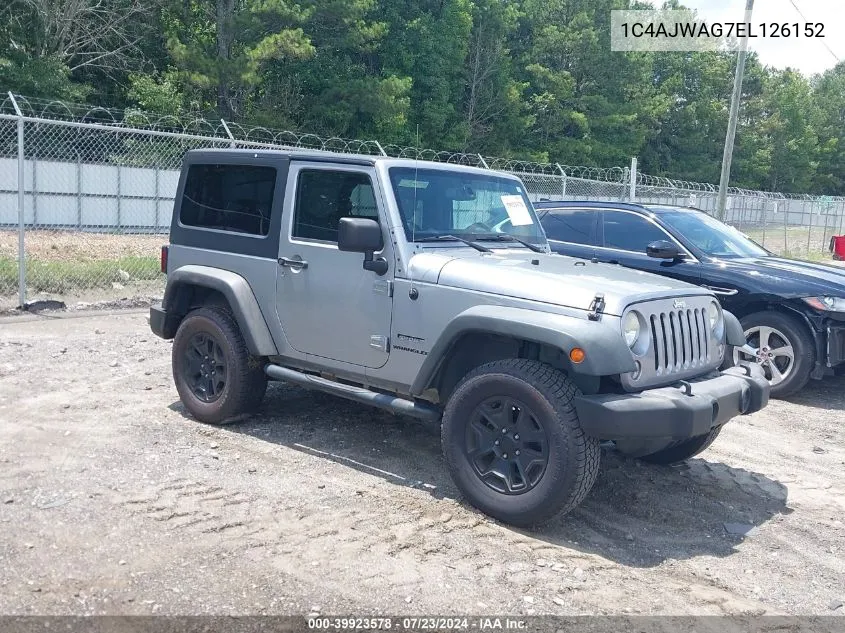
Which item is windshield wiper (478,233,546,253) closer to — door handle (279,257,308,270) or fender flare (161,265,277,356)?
door handle (279,257,308,270)

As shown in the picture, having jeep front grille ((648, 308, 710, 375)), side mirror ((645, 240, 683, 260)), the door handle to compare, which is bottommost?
jeep front grille ((648, 308, 710, 375))

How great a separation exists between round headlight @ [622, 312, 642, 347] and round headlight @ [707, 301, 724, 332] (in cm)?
85

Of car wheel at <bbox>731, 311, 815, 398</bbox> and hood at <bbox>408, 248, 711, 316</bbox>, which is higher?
hood at <bbox>408, 248, 711, 316</bbox>

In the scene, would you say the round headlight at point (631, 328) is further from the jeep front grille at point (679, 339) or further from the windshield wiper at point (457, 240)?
the windshield wiper at point (457, 240)

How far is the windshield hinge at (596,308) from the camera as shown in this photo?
4285mm

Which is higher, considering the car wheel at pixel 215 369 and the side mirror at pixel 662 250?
the side mirror at pixel 662 250

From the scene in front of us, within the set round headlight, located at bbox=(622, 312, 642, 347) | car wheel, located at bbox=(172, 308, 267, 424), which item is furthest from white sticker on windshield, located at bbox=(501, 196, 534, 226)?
car wheel, located at bbox=(172, 308, 267, 424)

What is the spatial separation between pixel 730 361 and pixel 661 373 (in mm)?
1019

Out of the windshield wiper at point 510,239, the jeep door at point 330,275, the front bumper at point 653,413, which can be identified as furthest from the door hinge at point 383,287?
the front bumper at point 653,413

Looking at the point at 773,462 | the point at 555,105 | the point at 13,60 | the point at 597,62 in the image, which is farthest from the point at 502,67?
the point at 773,462

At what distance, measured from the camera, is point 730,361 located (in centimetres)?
530

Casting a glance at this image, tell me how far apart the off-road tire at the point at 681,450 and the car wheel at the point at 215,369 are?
2.79m

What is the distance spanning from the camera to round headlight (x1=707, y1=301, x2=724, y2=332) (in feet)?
16.8

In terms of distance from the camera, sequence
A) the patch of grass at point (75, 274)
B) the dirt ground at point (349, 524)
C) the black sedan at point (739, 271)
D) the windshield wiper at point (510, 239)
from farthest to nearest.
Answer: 1. the patch of grass at point (75, 274)
2. the black sedan at point (739, 271)
3. the windshield wiper at point (510, 239)
4. the dirt ground at point (349, 524)
